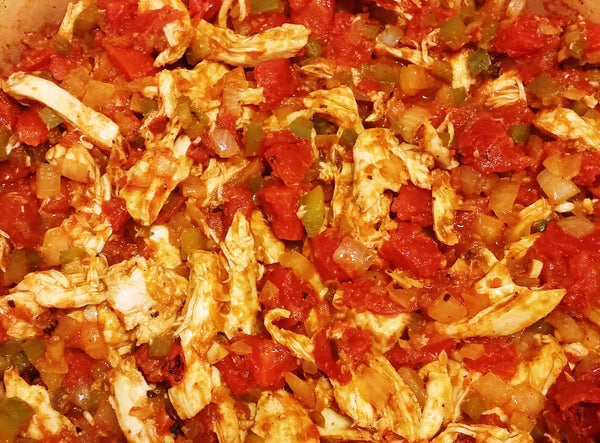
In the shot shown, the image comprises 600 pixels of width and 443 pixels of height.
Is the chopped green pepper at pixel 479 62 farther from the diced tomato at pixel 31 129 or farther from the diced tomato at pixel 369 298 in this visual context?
the diced tomato at pixel 31 129

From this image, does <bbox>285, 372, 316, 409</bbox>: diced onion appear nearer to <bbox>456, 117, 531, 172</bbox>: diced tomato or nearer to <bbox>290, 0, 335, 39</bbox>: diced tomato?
<bbox>456, 117, 531, 172</bbox>: diced tomato

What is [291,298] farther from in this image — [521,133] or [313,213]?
[521,133]

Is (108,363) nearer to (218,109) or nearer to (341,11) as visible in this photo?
(218,109)

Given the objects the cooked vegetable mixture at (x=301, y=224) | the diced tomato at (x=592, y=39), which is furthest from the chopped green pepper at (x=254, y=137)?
the diced tomato at (x=592, y=39)

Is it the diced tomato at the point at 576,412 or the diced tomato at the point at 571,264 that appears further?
the diced tomato at the point at 571,264

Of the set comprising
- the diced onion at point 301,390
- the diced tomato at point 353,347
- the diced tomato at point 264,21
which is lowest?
the diced onion at point 301,390

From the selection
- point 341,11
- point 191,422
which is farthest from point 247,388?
point 341,11

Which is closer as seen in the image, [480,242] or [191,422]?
[191,422]
